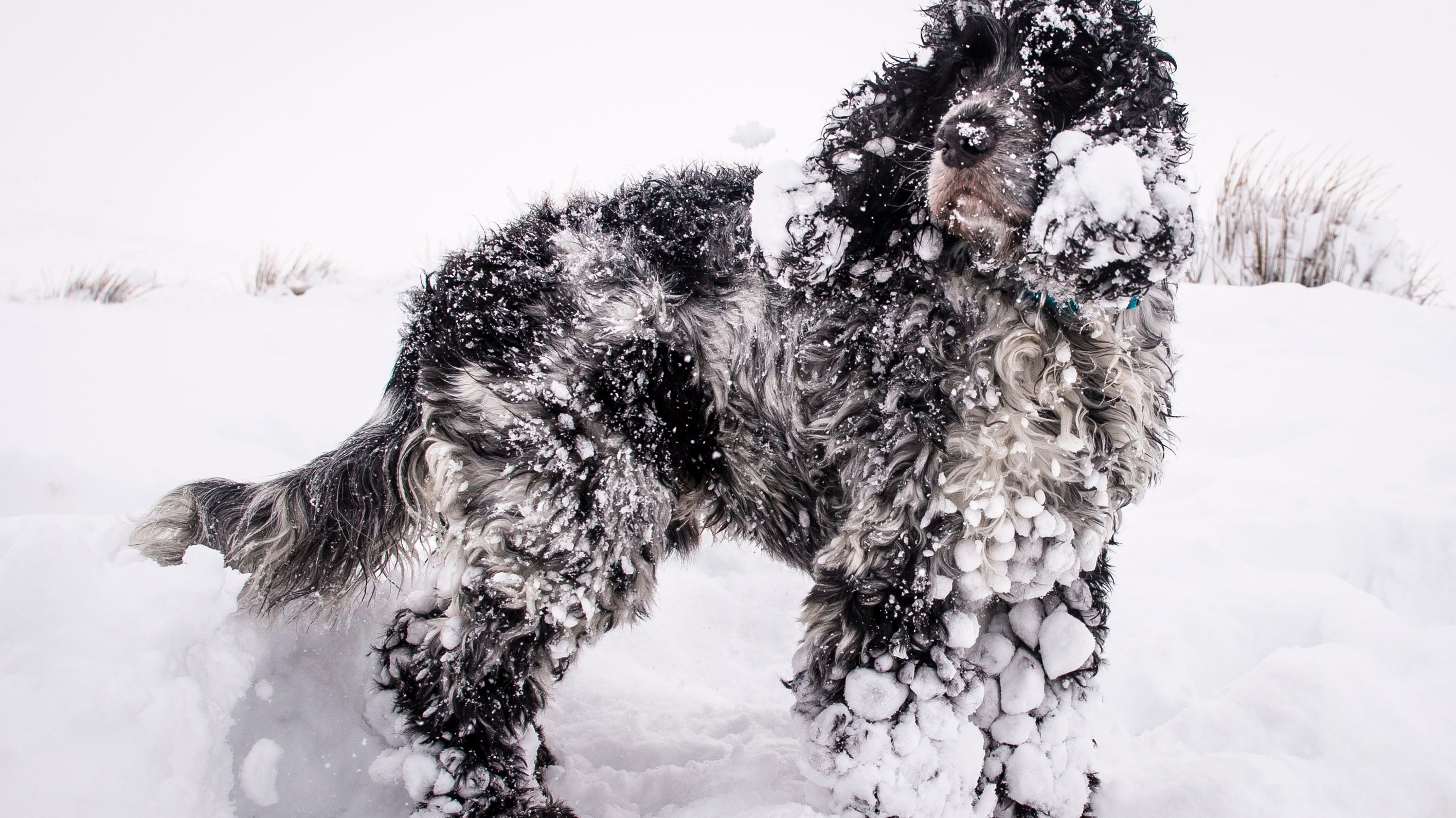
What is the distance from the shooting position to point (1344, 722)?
7.17ft

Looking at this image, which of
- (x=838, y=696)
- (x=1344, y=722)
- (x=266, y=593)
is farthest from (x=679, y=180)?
(x=1344, y=722)

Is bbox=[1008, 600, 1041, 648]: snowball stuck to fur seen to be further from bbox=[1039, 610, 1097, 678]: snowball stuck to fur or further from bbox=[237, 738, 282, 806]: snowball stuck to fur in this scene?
bbox=[237, 738, 282, 806]: snowball stuck to fur

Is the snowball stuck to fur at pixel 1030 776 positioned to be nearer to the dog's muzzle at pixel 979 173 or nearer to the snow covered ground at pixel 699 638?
the snow covered ground at pixel 699 638

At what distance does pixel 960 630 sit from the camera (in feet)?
5.67

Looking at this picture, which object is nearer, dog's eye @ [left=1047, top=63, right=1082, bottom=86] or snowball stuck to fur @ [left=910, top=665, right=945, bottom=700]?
dog's eye @ [left=1047, top=63, right=1082, bottom=86]

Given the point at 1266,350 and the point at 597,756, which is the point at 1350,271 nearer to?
the point at 1266,350

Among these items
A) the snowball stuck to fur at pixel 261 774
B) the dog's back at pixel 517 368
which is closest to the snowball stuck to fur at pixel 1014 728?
the dog's back at pixel 517 368

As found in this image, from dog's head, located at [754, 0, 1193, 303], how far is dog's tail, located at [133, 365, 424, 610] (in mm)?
1309

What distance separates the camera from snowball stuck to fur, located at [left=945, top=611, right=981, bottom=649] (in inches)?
68.0

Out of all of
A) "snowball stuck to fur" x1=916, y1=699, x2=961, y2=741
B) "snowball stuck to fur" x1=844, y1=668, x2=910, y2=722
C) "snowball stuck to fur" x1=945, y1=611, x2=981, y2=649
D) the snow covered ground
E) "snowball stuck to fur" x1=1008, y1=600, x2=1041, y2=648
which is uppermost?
"snowball stuck to fur" x1=945, y1=611, x2=981, y2=649

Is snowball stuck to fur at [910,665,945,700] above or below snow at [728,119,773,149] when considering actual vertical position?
below

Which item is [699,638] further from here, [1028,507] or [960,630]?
[1028,507]

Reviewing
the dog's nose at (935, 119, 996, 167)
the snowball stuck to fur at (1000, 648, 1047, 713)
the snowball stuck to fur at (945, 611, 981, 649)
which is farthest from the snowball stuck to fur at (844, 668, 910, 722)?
the dog's nose at (935, 119, 996, 167)

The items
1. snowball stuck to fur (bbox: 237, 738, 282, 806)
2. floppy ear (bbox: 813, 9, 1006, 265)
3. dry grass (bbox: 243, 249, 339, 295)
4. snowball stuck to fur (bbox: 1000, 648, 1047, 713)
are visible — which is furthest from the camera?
dry grass (bbox: 243, 249, 339, 295)
